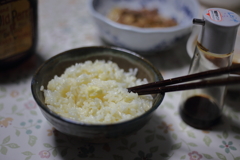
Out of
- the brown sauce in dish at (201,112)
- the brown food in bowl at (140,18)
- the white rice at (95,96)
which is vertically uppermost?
the white rice at (95,96)

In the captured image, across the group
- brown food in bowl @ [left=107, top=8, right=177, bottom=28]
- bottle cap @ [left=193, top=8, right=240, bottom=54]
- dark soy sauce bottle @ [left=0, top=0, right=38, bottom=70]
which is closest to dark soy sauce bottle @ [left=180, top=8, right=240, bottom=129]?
bottle cap @ [left=193, top=8, right=240, bottom=54]

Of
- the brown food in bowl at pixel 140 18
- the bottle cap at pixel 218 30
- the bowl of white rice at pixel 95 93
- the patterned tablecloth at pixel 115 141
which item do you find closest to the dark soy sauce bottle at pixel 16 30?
the patterned tablecloth at pixel 115 141

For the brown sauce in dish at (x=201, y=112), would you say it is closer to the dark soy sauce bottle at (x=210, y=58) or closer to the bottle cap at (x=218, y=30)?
the dark soy sauce bottle at (x=210, y=58)

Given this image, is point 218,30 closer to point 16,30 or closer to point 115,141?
point 115,141

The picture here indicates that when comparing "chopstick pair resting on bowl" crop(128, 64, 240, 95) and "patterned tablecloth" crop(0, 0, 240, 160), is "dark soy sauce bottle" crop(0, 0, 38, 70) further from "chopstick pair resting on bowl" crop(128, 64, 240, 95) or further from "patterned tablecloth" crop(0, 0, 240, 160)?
"chopstick pair resting on bowl" crop(128, 64, 240, 95)

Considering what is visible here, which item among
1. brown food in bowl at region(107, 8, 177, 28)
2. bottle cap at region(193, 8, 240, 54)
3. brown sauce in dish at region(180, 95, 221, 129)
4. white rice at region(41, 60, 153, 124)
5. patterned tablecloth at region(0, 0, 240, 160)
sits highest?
bottle cap at region(193, 8, 240, 54)

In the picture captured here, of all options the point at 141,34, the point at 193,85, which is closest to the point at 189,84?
the point at 193,85

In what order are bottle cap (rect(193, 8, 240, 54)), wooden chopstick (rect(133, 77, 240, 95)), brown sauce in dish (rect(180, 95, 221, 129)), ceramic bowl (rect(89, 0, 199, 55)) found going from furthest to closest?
A: ceramic bowl (rect(89, 0, 199, 55)), brown sauce in dish (rect(180, 95, 221, 129)), bottle cap (rect(193, 8, 240, 54)), wooden chopstick (rect(133, 77, 240, 95))
